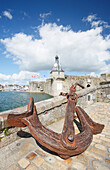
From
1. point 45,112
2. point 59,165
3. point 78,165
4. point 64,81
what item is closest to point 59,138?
point 59,165

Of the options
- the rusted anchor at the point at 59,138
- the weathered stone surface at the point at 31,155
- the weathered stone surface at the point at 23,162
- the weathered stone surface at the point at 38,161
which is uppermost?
the rusted anchor at the point at 59,138

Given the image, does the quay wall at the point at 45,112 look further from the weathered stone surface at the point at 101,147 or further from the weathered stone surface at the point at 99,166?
the weathered stone surface at the point at 99,166

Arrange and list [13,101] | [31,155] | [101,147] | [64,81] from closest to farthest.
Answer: [31,155] < [101,147] < [13,101] < [64,81]

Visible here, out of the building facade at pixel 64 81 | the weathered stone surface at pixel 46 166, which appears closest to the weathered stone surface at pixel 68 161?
the weathered stone surface at pixel 46 166

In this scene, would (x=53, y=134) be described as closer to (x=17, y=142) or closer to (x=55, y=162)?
(x=55, y=162)

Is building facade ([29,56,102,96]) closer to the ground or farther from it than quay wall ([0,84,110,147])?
farther from it

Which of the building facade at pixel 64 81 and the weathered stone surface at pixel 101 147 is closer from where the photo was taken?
the weathered stone surface at pixel 101 147

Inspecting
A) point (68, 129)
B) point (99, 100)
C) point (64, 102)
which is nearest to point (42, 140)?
point (68, 129)

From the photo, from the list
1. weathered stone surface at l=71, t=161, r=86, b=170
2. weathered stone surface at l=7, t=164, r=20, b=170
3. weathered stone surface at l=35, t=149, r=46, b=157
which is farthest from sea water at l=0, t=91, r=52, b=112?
weathered stone surface at l=71, t=161, r=86, b=170

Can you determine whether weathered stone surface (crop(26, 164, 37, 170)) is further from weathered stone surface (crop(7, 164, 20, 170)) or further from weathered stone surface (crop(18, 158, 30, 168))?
weathered stone surface (crop(7, 164, 20, 170))

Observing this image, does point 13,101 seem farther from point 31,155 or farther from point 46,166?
point 46,166

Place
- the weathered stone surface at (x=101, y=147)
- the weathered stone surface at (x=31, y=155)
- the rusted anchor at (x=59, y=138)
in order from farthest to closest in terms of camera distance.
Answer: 1. the weathered stone surface at (x=101, y=147)
2. the weathered stone surface at (x=31, y=155)
3. the rusted anchor at (x=59, y=138)

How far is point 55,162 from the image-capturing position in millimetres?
1486

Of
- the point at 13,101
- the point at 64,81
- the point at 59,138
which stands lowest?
the point at 13,101
